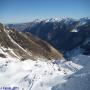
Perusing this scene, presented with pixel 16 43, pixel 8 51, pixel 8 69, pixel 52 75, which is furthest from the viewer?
pixel 16 43

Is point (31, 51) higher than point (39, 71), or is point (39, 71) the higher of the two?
point (39, 71)

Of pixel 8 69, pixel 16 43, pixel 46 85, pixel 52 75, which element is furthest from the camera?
pixel 16 43

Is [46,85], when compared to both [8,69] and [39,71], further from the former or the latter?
[8,69]

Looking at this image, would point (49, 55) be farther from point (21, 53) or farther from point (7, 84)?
point (7, 84)

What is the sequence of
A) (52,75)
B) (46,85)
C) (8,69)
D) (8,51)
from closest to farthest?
(46,85), (52,75), (8,69), (8,51)

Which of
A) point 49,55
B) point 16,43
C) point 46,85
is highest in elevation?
point 46,85

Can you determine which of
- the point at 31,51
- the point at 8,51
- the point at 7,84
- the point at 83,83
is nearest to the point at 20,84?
the point at 7,84

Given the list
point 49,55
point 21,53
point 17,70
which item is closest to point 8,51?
point 21,53

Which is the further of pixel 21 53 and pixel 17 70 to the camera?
pixel 21 53

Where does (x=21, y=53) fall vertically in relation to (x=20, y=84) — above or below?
below
